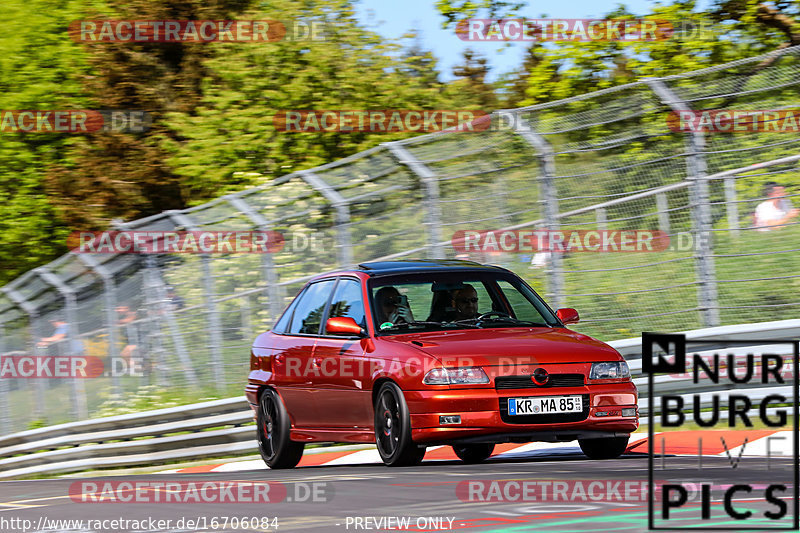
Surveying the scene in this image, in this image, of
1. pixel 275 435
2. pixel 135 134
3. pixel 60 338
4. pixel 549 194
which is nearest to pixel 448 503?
pixel 275 435

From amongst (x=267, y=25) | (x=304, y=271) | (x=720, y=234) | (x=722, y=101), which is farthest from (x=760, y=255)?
(x=267, y=25)

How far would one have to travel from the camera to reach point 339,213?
1529cm

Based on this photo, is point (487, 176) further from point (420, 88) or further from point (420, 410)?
point (420, 88)

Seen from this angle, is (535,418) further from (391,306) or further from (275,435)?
(275,435)

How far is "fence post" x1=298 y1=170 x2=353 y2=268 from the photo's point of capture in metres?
15.2

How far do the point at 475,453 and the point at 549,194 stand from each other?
3.03 meters

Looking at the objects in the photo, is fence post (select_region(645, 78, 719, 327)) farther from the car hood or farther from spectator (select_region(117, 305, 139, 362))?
spectator (select_region(117, 305, 139, 362))

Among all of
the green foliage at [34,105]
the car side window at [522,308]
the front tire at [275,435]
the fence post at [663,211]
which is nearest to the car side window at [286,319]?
the front tire at [275,435]

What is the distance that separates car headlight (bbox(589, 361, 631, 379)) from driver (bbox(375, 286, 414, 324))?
157cm

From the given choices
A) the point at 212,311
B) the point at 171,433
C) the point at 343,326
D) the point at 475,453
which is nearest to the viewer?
the point at 343,326

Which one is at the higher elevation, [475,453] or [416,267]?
[416,267]

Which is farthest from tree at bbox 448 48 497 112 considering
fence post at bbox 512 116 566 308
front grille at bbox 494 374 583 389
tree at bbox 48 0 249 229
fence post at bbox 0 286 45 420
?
front grille at bbox 494 374 583 389

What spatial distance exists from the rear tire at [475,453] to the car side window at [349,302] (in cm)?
135

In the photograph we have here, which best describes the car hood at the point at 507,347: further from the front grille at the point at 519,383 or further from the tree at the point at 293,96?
the tree at the point at 293,96
